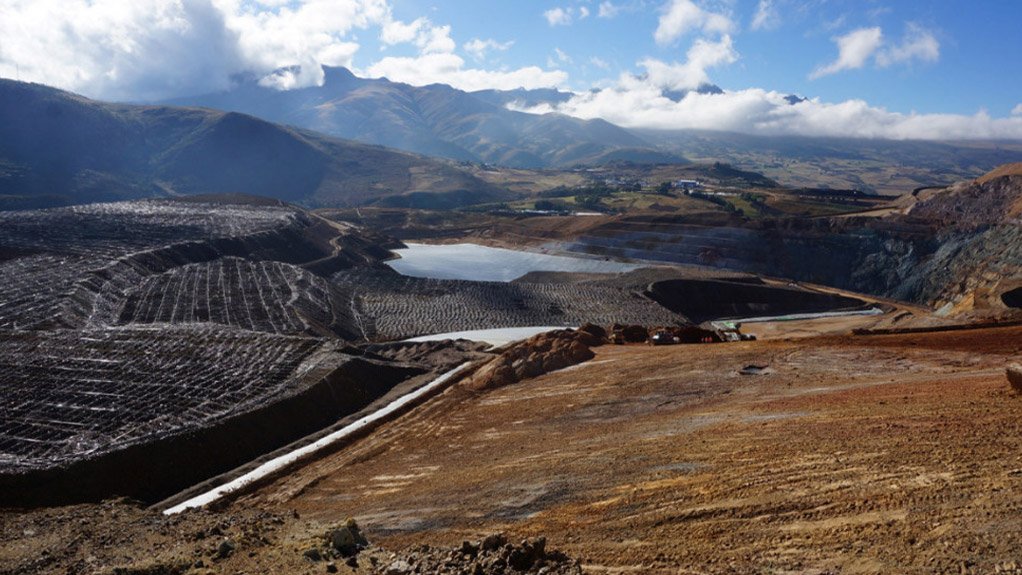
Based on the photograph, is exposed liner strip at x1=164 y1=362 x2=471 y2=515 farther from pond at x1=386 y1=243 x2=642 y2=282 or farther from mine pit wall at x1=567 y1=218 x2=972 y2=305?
mine pit wall at x1=567 y1=218 x2=972 y2=305

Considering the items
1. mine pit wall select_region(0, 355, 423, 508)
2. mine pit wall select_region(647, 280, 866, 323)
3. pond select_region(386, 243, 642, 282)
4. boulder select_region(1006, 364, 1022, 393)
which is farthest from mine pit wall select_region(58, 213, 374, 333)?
boulder select_region(1006, 364, 1022, 393)

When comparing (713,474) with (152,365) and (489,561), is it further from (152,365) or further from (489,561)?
(152,365)

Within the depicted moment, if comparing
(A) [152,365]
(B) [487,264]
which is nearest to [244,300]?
(A) [152,365]

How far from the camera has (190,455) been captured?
75.9 ft

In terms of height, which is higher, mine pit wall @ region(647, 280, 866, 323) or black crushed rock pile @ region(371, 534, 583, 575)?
black crushed rock pile @ region(371, 534, 583, 575)

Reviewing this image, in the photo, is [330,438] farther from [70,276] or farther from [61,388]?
[70,276]

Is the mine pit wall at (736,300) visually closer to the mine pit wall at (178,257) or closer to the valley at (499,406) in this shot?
the valley at (499,406)

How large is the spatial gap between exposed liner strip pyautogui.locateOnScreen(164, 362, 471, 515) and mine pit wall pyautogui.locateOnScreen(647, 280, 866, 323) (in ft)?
103

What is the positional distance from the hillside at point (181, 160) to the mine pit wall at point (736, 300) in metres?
93.2

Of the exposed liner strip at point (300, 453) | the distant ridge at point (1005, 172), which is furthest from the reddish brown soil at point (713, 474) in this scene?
the distant ridge at point (1005, 172)

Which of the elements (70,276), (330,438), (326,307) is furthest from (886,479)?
(70,276)

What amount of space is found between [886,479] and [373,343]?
32.9 meters

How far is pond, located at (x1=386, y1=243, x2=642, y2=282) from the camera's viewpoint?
71.3 metres

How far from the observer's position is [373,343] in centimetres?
4250
